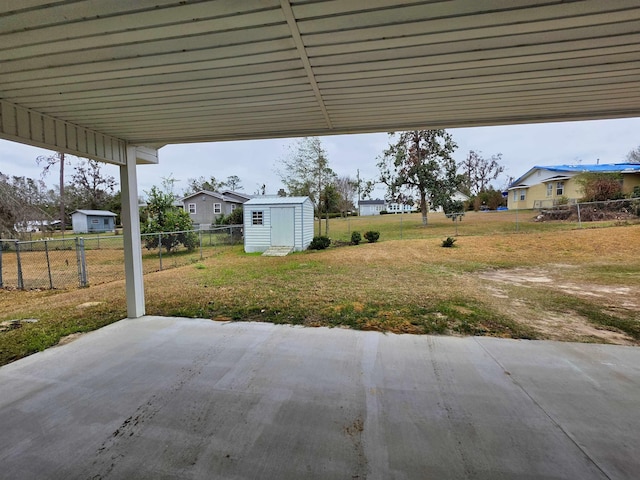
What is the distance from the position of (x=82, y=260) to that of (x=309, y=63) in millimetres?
7338

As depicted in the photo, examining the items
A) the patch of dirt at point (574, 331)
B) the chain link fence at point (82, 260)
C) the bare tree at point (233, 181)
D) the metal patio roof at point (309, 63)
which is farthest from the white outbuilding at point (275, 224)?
the bare tree at point (233, 181)

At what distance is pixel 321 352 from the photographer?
2.97 metres

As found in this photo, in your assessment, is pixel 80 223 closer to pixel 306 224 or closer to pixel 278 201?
pixel 278 201

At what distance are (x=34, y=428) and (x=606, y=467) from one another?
3340mm

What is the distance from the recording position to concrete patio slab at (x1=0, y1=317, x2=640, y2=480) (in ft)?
5.16

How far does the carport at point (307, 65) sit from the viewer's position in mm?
1484

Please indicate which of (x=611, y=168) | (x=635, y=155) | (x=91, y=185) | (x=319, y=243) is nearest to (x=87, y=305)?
(x=319, y=243)

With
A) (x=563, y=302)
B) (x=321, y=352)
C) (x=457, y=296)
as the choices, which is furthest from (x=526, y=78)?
(x=563, y=302)

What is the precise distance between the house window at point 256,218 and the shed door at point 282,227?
554 millimetres

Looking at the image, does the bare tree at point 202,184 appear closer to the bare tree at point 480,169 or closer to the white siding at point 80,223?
the white siding at point 80,223

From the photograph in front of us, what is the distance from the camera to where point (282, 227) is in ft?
37.7

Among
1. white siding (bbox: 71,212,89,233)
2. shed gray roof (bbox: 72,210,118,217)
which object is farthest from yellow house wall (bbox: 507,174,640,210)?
white siding (bbox: 71,212,89,233)

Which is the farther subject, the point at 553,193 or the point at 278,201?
the point at 553,193

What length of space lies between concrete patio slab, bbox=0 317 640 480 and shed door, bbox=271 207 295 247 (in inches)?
328
